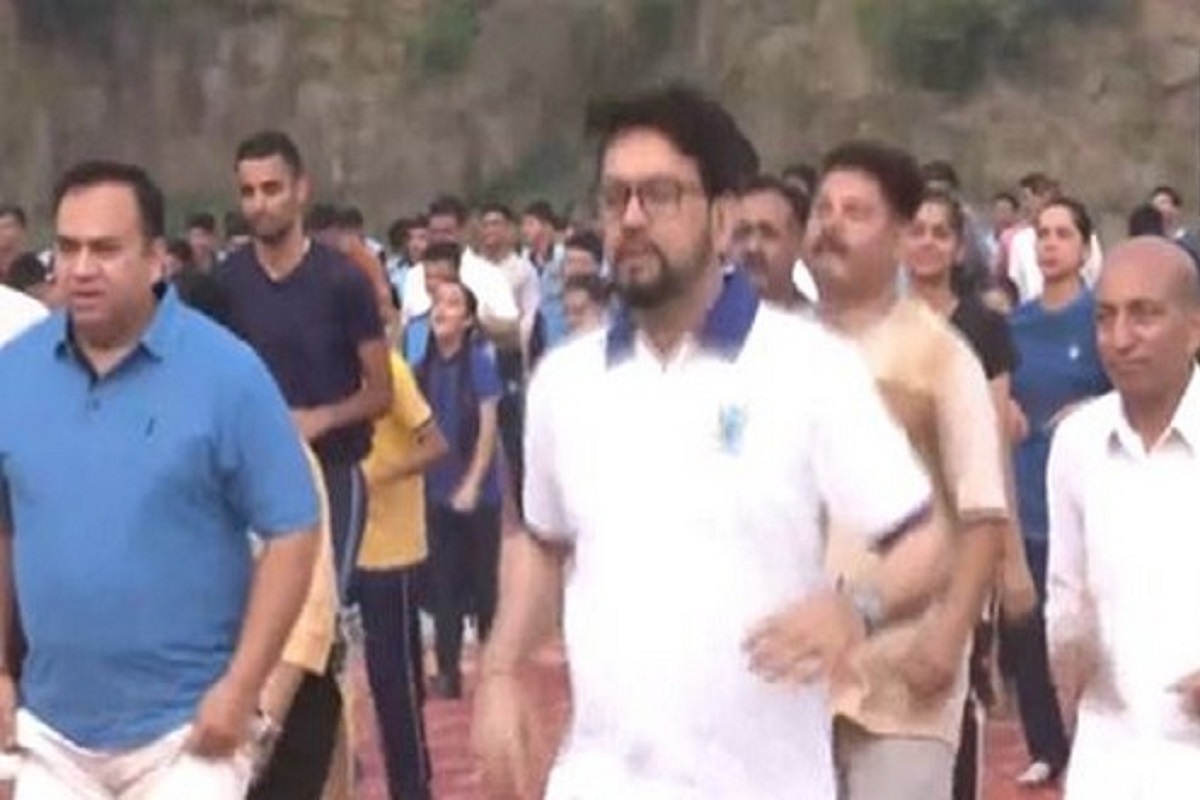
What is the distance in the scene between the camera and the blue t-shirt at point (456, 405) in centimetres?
1694

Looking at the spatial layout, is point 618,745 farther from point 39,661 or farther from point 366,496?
point 366,496

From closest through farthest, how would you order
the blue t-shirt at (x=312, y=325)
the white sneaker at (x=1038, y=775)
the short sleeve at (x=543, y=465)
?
the short sleeve at (x=543, y=465)
the blue t-shirt at (x=312, y=325)
the white sneaker at (x=1038, y=775)

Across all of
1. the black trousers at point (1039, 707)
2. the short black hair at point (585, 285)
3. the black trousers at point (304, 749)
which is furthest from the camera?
the short black hair at point (585, 285)

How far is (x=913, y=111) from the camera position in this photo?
1742 inches

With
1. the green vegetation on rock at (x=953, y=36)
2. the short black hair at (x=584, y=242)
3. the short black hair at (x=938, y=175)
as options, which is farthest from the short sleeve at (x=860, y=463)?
the green vegetation on rock at (x=953, y=36)

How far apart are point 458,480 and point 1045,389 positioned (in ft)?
12.9

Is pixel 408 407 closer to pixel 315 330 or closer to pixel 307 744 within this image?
pixel 315 330

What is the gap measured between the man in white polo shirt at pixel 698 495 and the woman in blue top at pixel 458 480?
1040cm

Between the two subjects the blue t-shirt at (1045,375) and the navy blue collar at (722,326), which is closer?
the navy blue collar at (722,326)

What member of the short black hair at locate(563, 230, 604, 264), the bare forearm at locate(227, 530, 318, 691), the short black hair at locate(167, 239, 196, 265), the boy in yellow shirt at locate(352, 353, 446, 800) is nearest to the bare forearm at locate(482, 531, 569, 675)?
the bare forearm at locate(227, 530, 318, 691)

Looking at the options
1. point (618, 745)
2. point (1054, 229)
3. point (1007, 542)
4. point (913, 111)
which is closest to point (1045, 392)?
point (1054, 229)

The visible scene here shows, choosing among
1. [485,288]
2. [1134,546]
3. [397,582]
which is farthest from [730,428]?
[485,288]

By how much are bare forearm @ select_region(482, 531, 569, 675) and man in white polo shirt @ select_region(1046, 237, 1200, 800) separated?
1.37 meters

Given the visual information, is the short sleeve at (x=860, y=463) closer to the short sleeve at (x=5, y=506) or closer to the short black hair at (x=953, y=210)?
the short sleeve at (x=5, y=506)
